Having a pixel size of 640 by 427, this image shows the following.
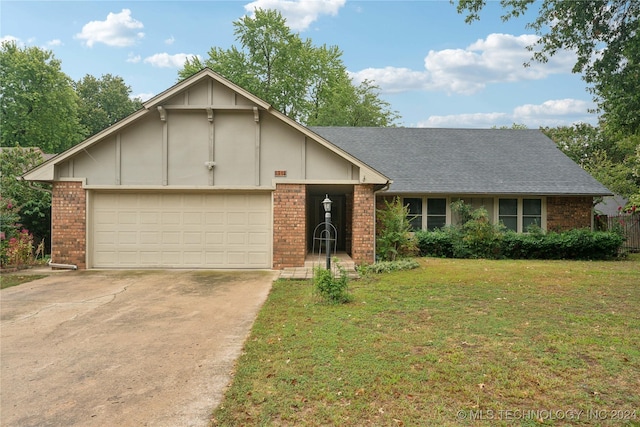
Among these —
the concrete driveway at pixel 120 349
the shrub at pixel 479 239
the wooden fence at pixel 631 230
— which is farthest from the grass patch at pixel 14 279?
the wooden fence at pixel 631 230

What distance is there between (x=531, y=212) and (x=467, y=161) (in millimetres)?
3067

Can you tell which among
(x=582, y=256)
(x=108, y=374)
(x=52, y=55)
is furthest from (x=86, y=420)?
(x=52, y=55)

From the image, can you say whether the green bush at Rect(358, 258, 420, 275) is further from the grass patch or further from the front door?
the grass patch

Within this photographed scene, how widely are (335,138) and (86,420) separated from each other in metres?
15.2

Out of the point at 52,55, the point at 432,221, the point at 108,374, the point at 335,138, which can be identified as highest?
the point at 52,55

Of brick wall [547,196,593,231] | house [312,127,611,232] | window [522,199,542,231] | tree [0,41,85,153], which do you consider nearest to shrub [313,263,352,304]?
house [312,127,611,232]

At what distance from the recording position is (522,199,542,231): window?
14.3 meters

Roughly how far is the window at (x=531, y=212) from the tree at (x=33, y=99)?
3562 cm

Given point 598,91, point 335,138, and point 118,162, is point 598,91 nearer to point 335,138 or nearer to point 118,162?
point 335,138

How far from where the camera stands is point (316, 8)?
18.2 metres

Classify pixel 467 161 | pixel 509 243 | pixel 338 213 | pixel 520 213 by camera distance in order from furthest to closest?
pixel 467 161
pixel 338 213
pixel 520 213
pixel 509 243

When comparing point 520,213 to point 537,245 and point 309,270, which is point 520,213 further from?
point 309,270

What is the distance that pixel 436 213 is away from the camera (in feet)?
47.3

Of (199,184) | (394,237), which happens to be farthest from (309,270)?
(199,184)
